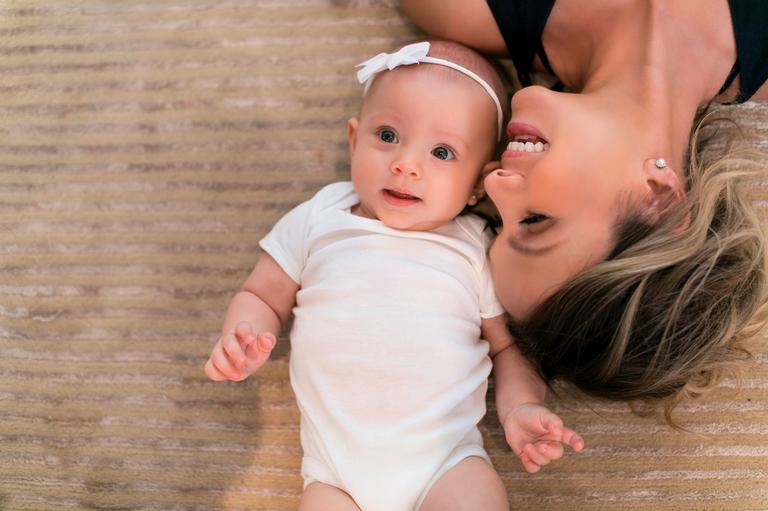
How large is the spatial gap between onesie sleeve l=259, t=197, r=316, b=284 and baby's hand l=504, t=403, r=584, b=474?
1.33 feet

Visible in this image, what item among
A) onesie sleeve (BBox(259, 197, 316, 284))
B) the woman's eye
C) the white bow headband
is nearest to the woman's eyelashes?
the woman's eye

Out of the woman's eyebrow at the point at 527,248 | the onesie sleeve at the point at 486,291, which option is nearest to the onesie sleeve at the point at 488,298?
the onesie sleeve at the point at 486,291

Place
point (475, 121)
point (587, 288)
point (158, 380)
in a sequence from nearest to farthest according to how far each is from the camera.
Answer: point (587, 288) < point (475, 121) < point (158, 380)

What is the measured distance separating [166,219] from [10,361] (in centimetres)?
36

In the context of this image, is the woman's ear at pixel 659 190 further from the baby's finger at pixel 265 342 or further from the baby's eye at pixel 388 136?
the baby's finger at pixel 265 342

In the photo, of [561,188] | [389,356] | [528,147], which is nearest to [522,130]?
[528,147]

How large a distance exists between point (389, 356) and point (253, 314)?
9.5 inches

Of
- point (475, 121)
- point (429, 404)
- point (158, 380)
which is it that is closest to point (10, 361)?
point (158, 380)

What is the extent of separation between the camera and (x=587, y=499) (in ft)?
3.77

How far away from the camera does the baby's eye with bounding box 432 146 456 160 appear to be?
107cm

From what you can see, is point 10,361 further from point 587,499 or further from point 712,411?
point 712,411

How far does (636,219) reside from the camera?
0.93m

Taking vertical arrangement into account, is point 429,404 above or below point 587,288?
below

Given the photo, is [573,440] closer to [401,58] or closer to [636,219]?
[636,219]
